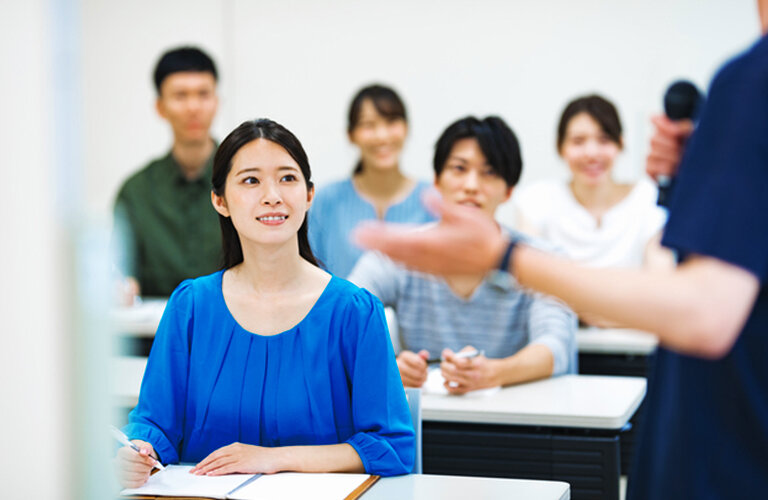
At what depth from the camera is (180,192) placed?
3922 millimetres

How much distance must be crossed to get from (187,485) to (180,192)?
2.56 meters

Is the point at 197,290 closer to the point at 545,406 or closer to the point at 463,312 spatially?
the point at 545,406

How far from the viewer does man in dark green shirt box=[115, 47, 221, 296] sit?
3.89m

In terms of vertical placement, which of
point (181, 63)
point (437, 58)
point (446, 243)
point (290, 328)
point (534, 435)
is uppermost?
point (437, 58)

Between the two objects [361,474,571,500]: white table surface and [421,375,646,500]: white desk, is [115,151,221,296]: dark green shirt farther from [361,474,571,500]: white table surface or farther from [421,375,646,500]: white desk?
[361,474,571,500]: white table surface

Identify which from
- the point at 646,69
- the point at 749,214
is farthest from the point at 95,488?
the point at 646,69

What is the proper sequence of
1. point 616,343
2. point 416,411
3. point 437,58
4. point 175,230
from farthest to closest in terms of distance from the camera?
point 437,58
point 175,230
point 616,343
point 416,411

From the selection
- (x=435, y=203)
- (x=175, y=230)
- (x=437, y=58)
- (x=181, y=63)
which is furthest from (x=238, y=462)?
(x=437, y=58)

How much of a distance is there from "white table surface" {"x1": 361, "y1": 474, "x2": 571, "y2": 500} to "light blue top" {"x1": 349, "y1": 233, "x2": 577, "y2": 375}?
1.14m

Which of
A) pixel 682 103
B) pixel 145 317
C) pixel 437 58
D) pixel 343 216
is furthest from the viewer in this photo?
pixel 437 58

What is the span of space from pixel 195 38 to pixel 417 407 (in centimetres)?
405

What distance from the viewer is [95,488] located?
0.69m

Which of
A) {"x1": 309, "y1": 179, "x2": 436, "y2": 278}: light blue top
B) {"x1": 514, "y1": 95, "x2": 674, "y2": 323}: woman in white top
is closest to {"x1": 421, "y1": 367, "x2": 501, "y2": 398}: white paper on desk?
{"x1": 309, "y1": 179, "x2": 436, "y2": 278}: light blue top

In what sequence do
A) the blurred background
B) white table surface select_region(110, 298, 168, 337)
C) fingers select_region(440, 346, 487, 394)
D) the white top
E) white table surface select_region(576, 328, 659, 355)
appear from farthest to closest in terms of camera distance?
the blurred background → the white top → white table surface select_region(110, 298, 168, 337) → white table surface select_region(576, 328, 659, 355) → fingers select_region(440, 346, 487, 394)
